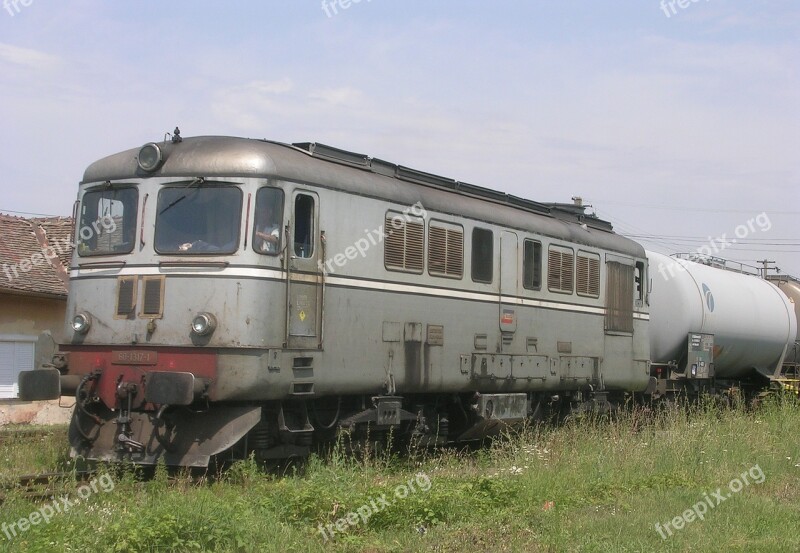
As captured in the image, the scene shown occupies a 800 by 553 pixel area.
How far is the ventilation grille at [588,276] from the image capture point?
645 inches

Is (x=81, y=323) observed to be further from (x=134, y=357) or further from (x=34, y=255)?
(x=34, y=255)

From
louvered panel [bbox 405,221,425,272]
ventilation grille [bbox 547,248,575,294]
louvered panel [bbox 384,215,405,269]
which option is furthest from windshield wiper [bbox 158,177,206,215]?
ventilation grille [bbox 547,248,575,294]

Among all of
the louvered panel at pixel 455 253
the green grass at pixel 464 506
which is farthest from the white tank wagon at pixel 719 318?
the louvered panel at pixel 455 253

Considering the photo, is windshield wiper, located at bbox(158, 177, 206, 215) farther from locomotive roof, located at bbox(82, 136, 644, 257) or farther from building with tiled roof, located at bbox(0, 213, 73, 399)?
building with tiled roof, located at bbox(0, 213, 73, 399)

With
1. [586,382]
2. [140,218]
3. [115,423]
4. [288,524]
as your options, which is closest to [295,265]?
[140,218]

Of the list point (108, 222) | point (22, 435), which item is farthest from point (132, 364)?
point (22, 435)

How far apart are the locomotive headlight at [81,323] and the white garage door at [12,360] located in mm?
12591

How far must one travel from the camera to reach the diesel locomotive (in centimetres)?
1052

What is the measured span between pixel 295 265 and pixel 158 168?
1.98 m

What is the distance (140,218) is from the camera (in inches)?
441

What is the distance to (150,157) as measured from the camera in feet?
36.9

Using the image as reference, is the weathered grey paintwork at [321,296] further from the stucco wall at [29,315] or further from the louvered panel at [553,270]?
the stucco wall at [29,315]

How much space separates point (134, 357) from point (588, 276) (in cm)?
852

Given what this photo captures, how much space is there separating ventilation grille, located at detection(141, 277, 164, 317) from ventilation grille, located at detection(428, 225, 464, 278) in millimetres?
Result: 3652
